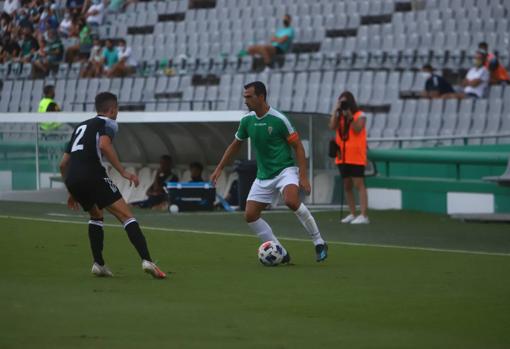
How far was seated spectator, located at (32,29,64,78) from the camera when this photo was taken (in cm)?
3522

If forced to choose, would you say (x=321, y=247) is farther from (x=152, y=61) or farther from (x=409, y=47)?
(x=152, y=61)

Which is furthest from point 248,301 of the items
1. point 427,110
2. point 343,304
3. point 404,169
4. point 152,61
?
point 152,61

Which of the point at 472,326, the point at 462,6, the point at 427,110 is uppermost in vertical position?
the point at 462,6

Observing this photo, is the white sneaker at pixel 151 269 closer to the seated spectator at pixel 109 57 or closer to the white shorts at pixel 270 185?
the white shorts at pixel 270 185

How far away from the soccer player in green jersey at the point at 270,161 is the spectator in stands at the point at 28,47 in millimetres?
24133

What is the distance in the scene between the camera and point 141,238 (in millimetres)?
11391

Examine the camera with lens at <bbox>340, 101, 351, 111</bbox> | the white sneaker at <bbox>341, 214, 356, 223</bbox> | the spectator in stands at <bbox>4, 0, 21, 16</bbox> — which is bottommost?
the white sneaker at <bbox>341, 214, 356, 223</bbox>

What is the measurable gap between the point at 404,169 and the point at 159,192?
13.2ft

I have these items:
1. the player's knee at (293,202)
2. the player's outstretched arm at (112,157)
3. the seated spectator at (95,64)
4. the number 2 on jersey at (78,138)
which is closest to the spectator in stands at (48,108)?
the seated spectator at (95,64)

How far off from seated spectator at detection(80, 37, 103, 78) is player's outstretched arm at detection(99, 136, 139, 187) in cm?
2170

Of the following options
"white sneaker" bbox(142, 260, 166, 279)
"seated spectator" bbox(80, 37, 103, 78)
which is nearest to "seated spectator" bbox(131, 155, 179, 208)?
"seated spectator" bbox(80, 37, 103, 78)

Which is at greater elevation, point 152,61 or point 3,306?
point 152,61

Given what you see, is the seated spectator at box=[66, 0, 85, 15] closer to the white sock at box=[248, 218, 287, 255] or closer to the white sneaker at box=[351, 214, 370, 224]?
the white sneaker at box=[351, 214, 370, 224]

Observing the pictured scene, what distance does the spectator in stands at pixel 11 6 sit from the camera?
39344 millimetres
